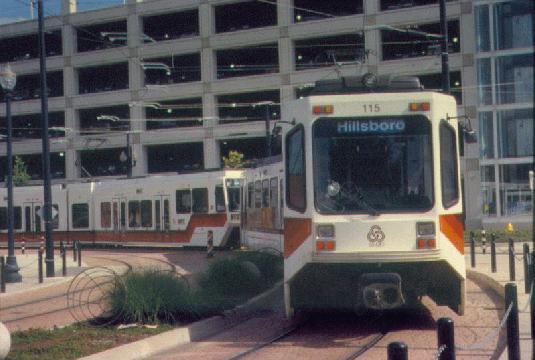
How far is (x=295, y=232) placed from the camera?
36.2 feet

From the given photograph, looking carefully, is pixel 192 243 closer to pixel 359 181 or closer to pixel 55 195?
pixel 55 195

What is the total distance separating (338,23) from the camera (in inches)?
1897

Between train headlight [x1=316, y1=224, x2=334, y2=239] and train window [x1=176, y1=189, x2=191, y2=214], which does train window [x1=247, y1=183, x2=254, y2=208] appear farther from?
train headlight [x1=316, y1=224, x2=334, y2=239]

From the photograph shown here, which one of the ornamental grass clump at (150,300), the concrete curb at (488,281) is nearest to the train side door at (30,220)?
the concrete curb at (488,281)

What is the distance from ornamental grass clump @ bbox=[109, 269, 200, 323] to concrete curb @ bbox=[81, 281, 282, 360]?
1.39ft

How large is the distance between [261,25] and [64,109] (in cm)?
1642

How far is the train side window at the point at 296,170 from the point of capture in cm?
1095

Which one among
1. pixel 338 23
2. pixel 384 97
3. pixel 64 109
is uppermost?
pixel 338 23

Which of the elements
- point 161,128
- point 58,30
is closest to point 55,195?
point 161,128

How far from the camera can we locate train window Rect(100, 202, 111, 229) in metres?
36.6

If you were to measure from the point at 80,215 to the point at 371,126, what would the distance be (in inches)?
1156

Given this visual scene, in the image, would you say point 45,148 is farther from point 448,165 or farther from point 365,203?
point 448,165

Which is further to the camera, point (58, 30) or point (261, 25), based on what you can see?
point (58, 30)

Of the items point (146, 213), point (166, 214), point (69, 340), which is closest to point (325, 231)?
point (69, 340)
